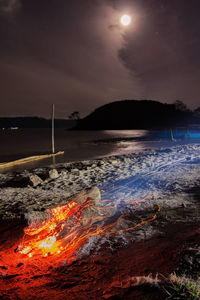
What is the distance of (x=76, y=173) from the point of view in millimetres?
10039

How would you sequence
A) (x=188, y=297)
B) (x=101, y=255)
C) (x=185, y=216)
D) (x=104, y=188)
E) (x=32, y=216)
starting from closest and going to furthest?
(x=188, y=297)
(x=101, y=255)
(x=32, y=216)
(x=185, y=216)
(x=104, y=188)

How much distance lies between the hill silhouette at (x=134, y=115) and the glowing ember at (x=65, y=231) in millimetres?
138791

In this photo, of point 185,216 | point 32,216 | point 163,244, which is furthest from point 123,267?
point 185,216

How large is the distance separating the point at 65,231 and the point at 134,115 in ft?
563

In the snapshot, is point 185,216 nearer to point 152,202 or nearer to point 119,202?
point 152,202

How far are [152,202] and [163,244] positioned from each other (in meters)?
2.33

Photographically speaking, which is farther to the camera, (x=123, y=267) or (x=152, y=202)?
(x=152, y=202)

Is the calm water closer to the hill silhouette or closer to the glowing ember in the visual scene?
the glowing ember

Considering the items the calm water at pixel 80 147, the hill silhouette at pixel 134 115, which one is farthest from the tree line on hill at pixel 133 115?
the calm water at pixel 80 147

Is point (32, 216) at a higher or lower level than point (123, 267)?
higher

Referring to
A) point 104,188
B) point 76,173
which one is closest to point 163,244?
point 104,188

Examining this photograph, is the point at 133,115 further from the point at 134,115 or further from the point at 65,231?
the point at 65,231

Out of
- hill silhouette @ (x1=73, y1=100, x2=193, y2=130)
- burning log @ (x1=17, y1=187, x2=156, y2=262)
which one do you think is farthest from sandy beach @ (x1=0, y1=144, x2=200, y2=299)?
hill silhouette @ (x1=73, y1=100, x2=193, y2=130)

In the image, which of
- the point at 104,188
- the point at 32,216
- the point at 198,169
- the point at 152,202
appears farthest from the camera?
the point at 198,169
